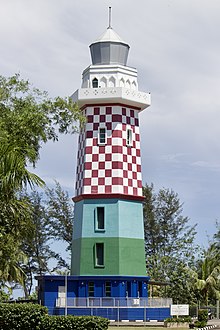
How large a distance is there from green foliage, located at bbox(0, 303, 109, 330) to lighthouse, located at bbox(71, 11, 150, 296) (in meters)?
12.1

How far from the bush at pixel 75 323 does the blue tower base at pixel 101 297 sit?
428 inches

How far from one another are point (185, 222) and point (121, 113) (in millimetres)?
19159

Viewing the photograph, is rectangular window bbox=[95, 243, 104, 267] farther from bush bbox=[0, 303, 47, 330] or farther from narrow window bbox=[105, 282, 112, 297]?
bush bbox=[0, 303, 47, 330]

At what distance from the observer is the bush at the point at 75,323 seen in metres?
21.7

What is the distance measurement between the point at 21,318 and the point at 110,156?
1530cm

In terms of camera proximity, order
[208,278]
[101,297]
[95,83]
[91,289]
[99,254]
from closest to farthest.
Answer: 1. [101,297]
2. [91,289]
3. [99,254]
4. [95,83]
5. [208,278]

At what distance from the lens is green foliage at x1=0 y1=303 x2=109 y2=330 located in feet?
71.7

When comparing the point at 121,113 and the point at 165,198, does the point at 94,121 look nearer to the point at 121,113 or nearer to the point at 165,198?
the point at 121,113

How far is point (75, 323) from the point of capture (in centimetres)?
2194

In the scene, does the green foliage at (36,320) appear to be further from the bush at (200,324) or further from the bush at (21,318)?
the bush at (200,324)

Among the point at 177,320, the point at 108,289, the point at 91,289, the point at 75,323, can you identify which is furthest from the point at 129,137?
the point at 75,323

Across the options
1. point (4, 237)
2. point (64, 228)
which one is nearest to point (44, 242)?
point (64, 228)

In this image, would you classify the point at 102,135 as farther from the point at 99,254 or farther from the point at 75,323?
the point at 75,323

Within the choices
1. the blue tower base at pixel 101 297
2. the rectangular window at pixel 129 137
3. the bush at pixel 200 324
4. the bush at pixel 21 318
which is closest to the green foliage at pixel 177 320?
the bush at pixel 200 324
